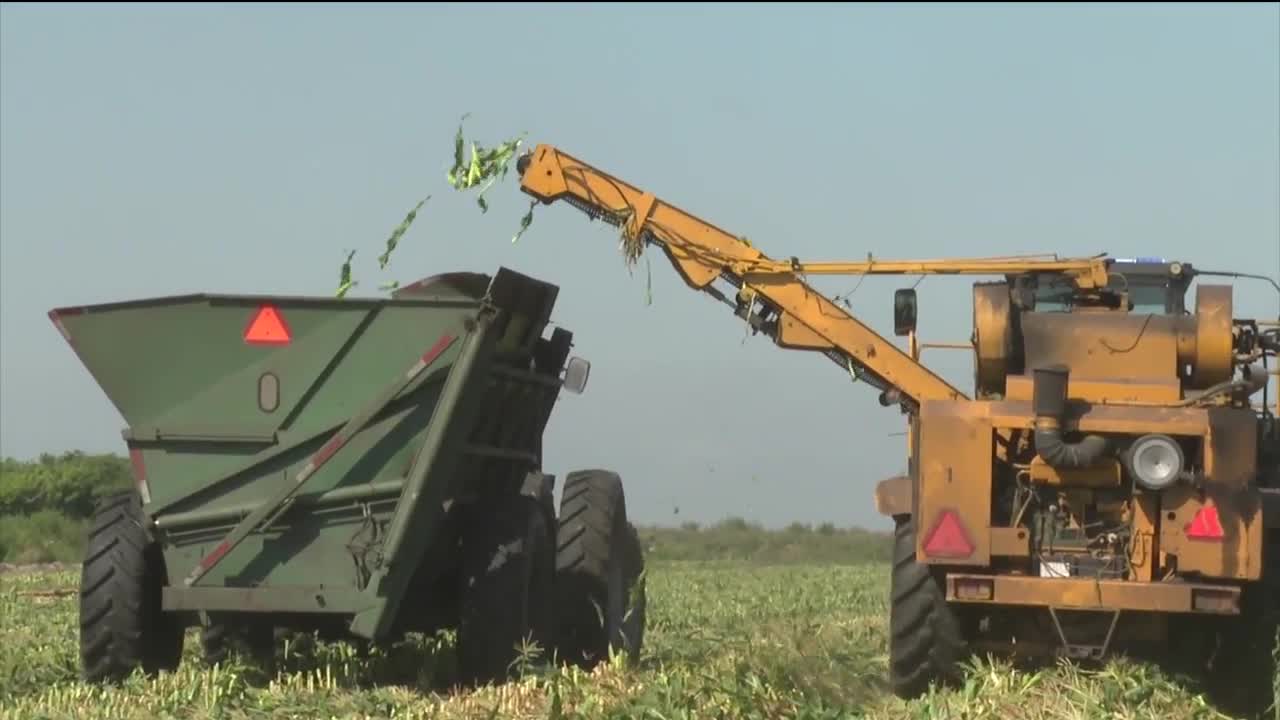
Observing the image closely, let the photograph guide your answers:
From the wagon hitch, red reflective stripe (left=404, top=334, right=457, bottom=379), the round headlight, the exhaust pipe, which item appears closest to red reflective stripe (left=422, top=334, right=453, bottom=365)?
red reflective stripe (left=404, top=334, right=457, bottom=379)

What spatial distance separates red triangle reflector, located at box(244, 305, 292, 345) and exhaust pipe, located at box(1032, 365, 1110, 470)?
12.3 feet

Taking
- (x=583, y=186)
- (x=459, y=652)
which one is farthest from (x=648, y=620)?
(x=459, y=652)

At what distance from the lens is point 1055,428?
970 cm

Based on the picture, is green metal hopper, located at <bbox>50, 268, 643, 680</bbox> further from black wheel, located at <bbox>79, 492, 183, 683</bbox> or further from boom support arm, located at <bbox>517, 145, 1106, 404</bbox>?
boom support arm, located at <bbox>517, 145, 1106, 404</bbox>

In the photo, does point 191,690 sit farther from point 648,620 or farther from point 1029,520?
point 648,620

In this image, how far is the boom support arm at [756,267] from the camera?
12125 millimetres

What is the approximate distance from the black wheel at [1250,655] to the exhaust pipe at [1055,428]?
108 centimetres

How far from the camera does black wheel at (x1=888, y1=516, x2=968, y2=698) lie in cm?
995

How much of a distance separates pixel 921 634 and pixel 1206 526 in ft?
4.88

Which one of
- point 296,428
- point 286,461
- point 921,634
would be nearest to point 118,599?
point 286,461

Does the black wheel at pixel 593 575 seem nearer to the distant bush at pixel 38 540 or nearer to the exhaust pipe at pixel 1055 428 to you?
the exhaust pipe at pixel 1055 428

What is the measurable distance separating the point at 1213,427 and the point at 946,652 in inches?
67.2

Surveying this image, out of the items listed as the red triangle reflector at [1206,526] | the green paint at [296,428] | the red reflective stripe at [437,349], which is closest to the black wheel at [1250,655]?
the red triangle reflector at [1206,526]

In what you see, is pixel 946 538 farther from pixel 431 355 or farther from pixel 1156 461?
pixel 431 355
